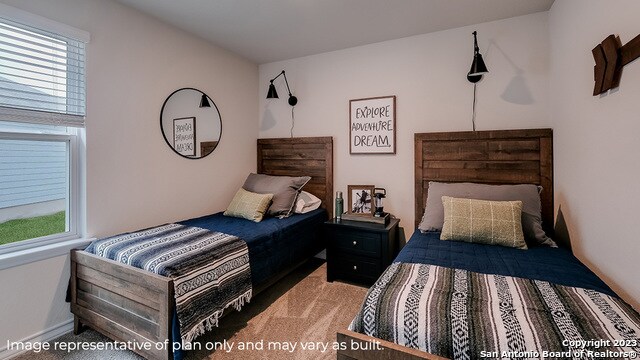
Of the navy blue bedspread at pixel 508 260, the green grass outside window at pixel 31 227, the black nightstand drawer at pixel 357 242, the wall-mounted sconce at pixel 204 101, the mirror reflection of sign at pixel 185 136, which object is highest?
the wall-mounted sconce at pixel 204 101

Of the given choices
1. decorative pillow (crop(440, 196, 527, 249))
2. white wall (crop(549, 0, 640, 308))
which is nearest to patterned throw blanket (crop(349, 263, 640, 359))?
white wall (crop(549, 0, 640, 308))

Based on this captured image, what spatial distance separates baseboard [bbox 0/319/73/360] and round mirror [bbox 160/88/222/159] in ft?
4.91

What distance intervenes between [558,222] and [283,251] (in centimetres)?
217

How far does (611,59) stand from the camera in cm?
138

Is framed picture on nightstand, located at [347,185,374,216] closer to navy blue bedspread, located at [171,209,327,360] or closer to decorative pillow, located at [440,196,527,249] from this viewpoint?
navy blue bedspread, located at [171,209,327,360]

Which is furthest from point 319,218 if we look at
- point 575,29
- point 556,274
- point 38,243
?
point 575,29

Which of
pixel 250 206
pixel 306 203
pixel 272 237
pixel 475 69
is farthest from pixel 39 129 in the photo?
pixel 475 69

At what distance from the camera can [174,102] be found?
2.59 m

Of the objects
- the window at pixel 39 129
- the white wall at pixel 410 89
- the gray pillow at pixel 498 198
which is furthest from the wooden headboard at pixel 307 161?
the window at pixel 39 129

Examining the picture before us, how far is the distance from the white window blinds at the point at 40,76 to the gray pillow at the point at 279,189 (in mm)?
1536

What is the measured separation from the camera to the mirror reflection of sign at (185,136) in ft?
8.64

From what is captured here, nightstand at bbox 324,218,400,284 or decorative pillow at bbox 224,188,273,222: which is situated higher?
decorative pillow at bbox 224,188,273,222

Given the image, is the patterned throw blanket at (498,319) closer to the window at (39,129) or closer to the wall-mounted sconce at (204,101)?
the window at (39,129)

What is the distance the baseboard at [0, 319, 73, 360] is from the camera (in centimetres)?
166
